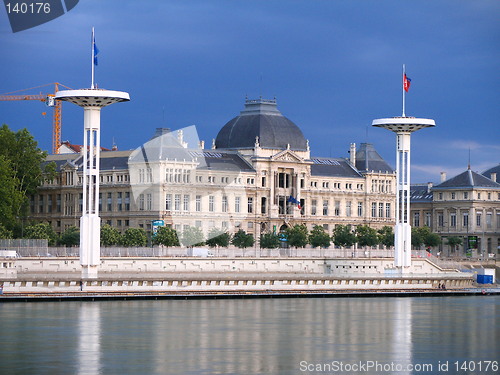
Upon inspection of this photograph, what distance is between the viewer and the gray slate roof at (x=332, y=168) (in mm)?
179625

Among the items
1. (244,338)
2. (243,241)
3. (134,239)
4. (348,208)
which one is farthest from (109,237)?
(244,338)

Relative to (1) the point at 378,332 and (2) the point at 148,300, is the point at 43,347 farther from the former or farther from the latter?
(2) the point at 148,300

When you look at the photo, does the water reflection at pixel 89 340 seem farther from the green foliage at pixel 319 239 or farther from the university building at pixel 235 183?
the green foliage at pixel 319 239

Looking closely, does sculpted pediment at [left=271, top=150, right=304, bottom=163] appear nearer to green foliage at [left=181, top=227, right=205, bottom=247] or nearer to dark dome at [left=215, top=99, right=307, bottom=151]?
dark dome at [left=215, top=99, right=307, bottom=151]

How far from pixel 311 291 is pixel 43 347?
5354 cm

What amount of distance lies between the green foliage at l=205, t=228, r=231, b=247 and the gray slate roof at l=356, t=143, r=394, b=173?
1308 inches

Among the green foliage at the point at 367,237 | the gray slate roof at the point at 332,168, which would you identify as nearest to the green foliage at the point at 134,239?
the green foliage at the point at 367,237

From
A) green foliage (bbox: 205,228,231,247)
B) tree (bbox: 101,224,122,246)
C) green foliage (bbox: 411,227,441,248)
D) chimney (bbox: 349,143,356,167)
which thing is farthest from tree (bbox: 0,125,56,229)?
green foliage (bbox: 411,227,441,248)

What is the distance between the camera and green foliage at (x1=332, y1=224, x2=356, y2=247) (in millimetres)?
163250

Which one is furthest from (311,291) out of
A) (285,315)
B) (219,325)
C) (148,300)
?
(219,325)

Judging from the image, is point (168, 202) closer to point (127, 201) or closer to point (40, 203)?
point (127, 201)

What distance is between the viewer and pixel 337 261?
142500mm

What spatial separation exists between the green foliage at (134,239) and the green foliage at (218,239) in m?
10.5

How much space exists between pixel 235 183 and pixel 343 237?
14309 mm
